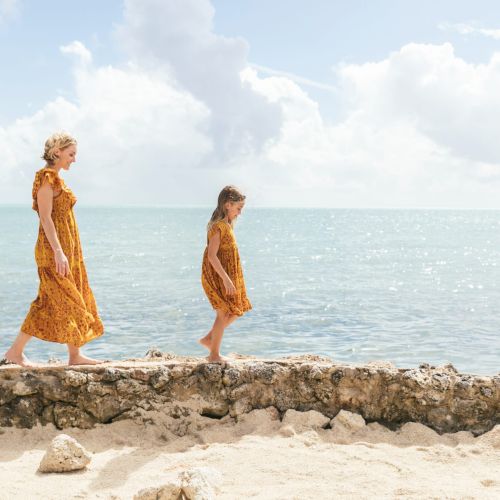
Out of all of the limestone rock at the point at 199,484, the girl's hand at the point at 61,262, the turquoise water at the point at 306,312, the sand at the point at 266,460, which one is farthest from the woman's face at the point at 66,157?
the turquoise water at the point at 306,312

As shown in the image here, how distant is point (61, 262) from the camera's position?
17.3ft

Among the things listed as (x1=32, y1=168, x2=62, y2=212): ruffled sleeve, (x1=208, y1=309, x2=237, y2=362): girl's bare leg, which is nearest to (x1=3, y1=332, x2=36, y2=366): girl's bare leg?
(x1=32, y1=168, x2=62, y2=212): ruffled sleeve

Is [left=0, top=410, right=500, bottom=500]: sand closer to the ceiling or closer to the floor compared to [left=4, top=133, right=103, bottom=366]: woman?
closer to the floor

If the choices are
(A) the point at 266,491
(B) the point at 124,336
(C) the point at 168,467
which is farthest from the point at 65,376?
(B) the point at 124,336

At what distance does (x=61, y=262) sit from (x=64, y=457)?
1601 mm

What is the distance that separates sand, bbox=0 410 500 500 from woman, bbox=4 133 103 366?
830 millimetres

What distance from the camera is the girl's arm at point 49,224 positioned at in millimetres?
5266

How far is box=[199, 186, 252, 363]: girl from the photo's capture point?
582 centimetres

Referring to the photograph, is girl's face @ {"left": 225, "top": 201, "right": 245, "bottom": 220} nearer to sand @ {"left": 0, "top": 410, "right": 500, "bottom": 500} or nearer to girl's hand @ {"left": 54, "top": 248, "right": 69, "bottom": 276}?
girl's hand @ {"left": 54, "top": 248, "right": 69, "bottom": 276}

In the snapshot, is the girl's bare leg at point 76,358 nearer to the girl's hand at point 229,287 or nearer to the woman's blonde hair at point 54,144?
the girl's hand at point 229,287

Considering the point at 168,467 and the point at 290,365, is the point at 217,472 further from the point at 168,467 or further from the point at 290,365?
the point at 290,365

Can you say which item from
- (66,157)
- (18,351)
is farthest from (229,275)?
(18,351)

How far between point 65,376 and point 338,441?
7.91 feet

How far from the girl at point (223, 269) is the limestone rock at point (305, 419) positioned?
85 centimetres
